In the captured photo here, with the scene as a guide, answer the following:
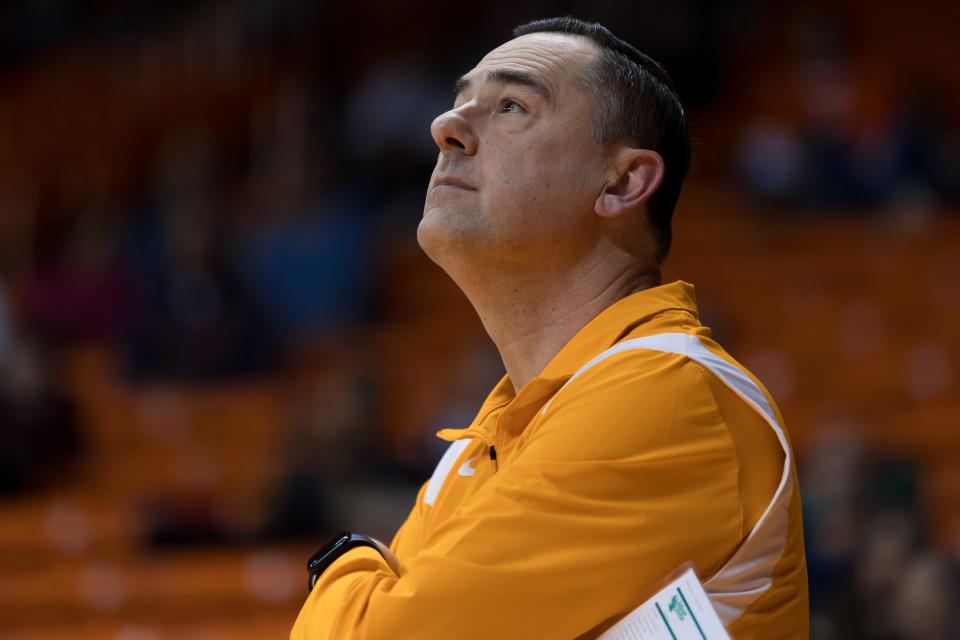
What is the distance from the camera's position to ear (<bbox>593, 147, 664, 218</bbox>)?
8.25ft

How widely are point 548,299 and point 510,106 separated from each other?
35 centimetres

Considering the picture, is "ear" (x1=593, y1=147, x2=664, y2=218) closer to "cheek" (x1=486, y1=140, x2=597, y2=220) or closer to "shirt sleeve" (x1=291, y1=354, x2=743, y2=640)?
"cheek" (x1=486, y1=140, x2=597, y2=220)

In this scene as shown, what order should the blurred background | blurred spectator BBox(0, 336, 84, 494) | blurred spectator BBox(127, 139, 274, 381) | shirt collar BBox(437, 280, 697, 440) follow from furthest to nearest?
blurred spectator BBox(127, 139, 274, 381) < blurred spectator BBox(0, 336, 84, 494) < the blurred background < shirt collar BBox(437, 280, 697, 440)

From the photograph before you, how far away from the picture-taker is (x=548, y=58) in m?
2.56

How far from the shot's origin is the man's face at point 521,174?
2.49 meters

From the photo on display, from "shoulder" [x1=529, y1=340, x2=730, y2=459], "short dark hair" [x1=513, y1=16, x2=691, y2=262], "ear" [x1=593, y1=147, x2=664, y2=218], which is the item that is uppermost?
"short dark hair" [x1=513, y1=16, x2=691, y2=262]

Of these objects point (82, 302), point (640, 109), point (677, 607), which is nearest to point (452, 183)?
point (640, 109)

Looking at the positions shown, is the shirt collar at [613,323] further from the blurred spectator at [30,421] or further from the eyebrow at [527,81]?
the blurred spectator at [30,421]

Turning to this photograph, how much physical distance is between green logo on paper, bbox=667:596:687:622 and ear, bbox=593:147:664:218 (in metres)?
0.77

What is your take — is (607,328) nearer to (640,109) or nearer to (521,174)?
(521,174)

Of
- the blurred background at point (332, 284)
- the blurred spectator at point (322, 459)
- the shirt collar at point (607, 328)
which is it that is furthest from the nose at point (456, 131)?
the blurred spectator at point (322, 459)

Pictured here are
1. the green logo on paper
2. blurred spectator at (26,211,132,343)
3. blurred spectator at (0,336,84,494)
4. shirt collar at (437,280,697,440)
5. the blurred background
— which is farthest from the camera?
blurred spectator at (26,211,132,343)

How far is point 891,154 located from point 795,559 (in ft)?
27.1

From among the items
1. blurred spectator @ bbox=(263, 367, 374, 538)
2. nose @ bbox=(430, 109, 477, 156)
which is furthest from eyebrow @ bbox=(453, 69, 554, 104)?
blurred spectator @ bbox=(263, 367, 374, 538)
